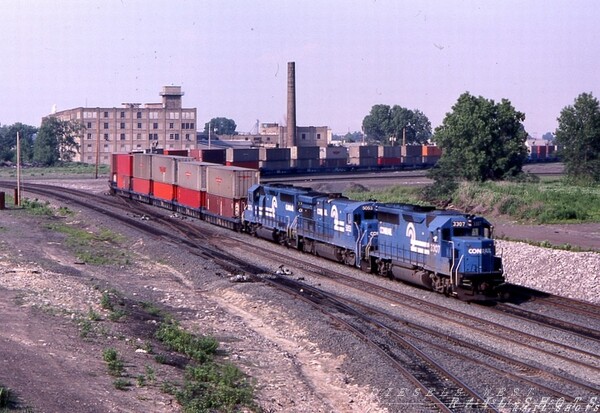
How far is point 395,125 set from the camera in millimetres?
180625

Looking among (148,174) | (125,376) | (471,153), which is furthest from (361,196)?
(125,376)

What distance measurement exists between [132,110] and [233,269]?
387 ft

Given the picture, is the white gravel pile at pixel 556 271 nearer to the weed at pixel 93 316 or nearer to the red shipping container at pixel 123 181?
the weed at pixel 93 316

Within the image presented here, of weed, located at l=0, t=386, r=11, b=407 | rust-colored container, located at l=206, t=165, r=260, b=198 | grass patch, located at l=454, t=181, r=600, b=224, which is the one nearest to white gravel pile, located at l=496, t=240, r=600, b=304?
grass patch, located at l=454, t=181, r=600, b=224

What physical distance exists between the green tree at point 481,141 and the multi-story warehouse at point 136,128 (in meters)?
83.2

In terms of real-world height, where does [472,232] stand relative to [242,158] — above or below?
below

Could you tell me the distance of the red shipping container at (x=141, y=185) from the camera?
197 ft

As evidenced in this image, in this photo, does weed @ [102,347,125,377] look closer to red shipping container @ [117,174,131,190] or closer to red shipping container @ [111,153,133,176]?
red shipping container @ [111,153,133,176]

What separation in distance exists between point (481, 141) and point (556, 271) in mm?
38175

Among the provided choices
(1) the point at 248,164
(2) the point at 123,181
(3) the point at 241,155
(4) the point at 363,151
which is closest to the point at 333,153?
(4) the point at 363,151

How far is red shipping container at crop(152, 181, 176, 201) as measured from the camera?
54987 millimetres

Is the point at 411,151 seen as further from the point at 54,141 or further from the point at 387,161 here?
the point at 54,141

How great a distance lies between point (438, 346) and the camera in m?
19.2

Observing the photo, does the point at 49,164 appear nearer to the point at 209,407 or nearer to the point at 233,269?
the point at 233,269
